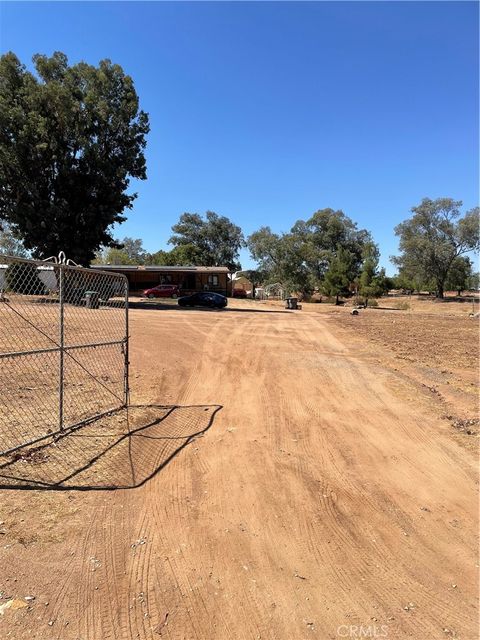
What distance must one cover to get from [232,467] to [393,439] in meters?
2.62

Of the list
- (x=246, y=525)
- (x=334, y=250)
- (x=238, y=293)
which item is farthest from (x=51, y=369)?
(x=334, y=250)

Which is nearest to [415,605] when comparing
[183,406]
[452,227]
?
[183,406]

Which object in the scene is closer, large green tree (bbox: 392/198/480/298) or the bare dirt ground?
the bare dirt ground

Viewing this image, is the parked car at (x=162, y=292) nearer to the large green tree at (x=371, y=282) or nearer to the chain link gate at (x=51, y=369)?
the large green tree at (x=371, y=282)

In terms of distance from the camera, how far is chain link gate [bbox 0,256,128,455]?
557 cm

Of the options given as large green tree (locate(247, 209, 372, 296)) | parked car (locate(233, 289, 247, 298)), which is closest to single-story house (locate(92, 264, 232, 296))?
parked car (locate(233, 289, 247, 298))

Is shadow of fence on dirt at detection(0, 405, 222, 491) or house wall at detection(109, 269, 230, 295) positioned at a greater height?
house wall at detection(109, 269, 230, 295)

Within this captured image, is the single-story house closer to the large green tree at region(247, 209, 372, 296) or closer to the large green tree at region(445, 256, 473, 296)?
the large green tree at region(247, 209, 372, 296)

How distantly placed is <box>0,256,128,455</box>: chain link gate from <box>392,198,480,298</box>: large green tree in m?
58.5

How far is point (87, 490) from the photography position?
434 cm

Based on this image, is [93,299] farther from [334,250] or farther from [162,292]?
[334,250]

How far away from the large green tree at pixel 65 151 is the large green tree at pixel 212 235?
143ft

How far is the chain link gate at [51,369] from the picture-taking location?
5566 millimetres

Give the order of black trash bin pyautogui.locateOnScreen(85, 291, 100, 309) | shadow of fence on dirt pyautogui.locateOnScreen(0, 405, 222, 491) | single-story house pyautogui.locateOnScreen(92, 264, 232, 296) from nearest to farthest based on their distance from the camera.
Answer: shadow of fence on dirt pyautogui.locateOnScreen(0, 405, 222, 491) → black trash bin pyautogui.locateOnScreen(85, 291, 100, 309) → single-story house pyautogui.locateOnScreen(92, 264, 232, 296)
